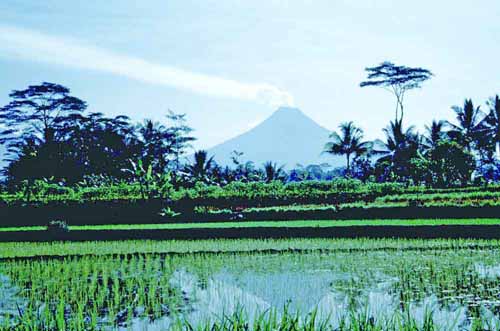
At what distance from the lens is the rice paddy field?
6797mm

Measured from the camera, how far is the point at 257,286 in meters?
9.33

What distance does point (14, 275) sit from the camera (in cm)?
1134

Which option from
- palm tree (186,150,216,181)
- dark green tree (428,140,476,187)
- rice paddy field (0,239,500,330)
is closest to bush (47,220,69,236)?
rice paddy field (0,239,500,330)

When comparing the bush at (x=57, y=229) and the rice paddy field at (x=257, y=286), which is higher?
the bush at (x=57, y=229)

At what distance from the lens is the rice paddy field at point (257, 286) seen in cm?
680

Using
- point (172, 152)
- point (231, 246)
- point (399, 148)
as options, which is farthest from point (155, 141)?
point (231, 246)

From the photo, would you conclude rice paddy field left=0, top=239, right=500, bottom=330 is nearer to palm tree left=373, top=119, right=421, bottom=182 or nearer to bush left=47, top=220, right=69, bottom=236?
bush left=47, top=220, right=69, bottom=236

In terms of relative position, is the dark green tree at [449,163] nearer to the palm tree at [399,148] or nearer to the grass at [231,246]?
the palm tree at [399,148]

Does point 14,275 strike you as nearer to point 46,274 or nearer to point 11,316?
point 46,274

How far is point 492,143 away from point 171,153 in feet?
60.2

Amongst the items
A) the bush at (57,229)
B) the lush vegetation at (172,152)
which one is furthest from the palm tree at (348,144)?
the bush at (57,229)

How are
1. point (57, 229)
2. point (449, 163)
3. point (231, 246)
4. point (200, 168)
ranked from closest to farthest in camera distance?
1. point (231, 246)
2. point (57, 229)
3. point (449, 163)
4. point (200, 168)

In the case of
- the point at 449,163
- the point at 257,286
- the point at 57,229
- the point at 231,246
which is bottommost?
the point at 257,286

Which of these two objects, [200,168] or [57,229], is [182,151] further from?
[57,229]
